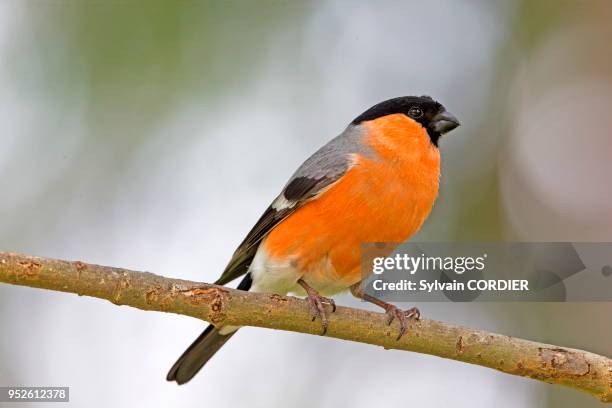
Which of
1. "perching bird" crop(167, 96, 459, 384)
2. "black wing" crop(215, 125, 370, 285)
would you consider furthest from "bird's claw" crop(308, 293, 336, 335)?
"black wing" crop(215, 125, 370, 285)

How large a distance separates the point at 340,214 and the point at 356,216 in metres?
0.10

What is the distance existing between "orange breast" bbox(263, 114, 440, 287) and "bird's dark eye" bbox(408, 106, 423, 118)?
443mm

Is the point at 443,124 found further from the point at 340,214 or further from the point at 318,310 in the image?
the point at 318,310

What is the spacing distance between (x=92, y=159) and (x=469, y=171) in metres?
3.33

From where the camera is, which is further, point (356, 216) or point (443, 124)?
point (443, 124)

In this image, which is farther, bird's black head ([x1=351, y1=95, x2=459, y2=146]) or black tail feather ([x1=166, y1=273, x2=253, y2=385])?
bird's black head ([x1=351, y1=95, x2=459, y2=146])

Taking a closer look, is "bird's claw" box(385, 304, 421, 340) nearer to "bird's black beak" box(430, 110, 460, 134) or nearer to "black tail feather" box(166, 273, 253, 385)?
"black tail feather" box(166, 273, 253, 385)

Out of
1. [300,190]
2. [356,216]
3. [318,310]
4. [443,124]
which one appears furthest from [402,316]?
[443,124]

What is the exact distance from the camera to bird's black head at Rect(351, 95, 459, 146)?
17.0 feet

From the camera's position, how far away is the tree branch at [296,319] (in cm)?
339

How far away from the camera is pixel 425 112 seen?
5.24m

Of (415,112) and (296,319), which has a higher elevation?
(415,112)

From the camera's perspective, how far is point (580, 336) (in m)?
5.64

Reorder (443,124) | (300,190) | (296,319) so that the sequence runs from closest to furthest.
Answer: (296,319) < (300,190) < (443,124)
